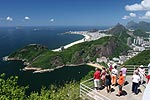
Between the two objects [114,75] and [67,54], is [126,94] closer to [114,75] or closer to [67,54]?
[114,75]

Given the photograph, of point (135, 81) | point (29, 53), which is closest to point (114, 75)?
point (135, 81)

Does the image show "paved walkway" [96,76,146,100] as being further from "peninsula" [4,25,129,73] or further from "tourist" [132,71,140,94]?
"peninsula" [4,25,129,73]

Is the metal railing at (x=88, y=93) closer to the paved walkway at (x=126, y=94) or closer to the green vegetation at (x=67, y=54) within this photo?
the paved walkway at (x=126, y=94)

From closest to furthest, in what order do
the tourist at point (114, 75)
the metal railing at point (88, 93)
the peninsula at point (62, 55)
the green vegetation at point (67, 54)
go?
1. the metal railing at point (88, 93)
2. the tourist at point (114, 75)
3. the peninsula at point (62, 55)
4. the green vegetation at point (67, 54)

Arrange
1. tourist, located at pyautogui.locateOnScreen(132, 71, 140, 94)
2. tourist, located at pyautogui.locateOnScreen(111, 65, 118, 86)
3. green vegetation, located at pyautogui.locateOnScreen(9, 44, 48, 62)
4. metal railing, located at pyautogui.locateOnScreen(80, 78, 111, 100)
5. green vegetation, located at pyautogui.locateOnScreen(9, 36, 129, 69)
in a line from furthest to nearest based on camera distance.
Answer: green vegetation, located at pyautogui.locateOnScreen(9, 44, 48, 62)
green vegetation, located at pyautogui.locateOnScreen(9, 36, 129, 69)
tourist, located at pyautogui.locateOnScreen(111, 65, 118, 86)
metal railing, located at pyautogui.locateOnScreen(80, 78, 111, 100)
tourist, located at pyautogui.locateOnScreen(132, 71, 140, 94)

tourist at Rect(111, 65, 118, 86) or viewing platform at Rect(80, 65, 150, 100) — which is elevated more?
tourist at Rect(111, 65, 118, 86)


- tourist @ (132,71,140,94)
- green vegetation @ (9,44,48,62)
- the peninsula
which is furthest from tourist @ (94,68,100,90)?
green vegetation @ (9,44,48,62)

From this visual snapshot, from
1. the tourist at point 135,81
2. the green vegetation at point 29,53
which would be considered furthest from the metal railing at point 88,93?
the green vegetation at point 29,53

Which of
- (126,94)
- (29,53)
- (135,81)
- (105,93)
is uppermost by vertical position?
(135,81)

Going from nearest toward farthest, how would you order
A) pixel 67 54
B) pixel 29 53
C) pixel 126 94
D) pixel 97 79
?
pixel 97 79 < pixel 126 94 < pixel 67 54 < pixel 29 53

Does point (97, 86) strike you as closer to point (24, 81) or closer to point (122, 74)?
point (122, 74)
